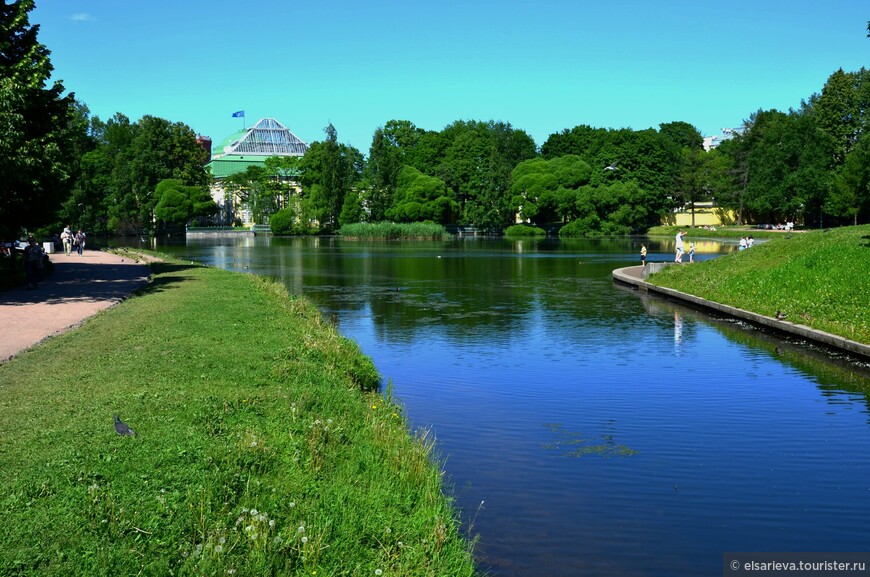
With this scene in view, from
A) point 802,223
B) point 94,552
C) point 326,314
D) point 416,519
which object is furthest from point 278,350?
point 802,223

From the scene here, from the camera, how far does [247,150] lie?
160 meters

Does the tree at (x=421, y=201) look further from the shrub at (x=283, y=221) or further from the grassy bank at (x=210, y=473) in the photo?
the grassy bank at (x=210, y=473)

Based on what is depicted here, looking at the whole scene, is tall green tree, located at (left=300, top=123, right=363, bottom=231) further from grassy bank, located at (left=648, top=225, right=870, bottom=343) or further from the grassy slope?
grassy bank, located at (left=648, top=225, right=870, bottom=343)

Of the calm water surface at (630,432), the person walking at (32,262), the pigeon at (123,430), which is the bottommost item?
the calm water surface at (630,432)

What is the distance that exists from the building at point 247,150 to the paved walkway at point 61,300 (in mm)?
102601

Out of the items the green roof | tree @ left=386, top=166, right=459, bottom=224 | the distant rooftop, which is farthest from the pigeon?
the distant rooftop

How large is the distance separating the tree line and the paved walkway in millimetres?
48407

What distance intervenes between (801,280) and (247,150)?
145272 mm

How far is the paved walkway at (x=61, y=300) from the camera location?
16609mm

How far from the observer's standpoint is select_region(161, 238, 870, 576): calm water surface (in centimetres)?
818

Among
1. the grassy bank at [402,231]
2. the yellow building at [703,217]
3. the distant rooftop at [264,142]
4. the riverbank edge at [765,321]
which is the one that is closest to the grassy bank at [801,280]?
the riverbank edge at [765,321]

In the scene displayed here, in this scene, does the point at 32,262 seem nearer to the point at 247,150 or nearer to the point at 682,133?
the point at 682,133

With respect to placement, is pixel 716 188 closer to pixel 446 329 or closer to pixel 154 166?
pixel 154 166

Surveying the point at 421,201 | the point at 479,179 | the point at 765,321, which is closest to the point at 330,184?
the point at 421,201
